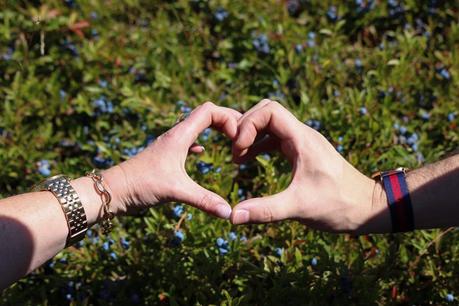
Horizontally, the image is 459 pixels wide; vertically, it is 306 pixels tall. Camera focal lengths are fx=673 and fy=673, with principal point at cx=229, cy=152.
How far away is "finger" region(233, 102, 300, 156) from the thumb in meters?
0.26

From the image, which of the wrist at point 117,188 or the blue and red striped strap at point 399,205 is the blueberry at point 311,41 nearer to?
the blue and red striped strap at point 399,205

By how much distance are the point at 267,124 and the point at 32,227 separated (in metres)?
0.78

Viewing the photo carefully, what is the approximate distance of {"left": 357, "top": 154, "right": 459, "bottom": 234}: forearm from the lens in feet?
6.77

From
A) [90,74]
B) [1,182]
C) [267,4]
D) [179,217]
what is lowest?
[1,182]

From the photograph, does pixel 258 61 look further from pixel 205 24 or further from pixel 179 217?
pixel 179 217

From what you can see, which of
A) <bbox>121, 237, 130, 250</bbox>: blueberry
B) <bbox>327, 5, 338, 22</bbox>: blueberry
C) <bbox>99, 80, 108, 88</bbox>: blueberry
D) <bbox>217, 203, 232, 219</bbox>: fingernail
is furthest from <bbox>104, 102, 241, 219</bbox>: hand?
<bbox>327, 5, 338, 22</bbox>: blueberry

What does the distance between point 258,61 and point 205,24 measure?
0.52m

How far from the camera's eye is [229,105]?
344 centimetres

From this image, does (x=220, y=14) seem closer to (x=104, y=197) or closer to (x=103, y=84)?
(x=103, y=84)

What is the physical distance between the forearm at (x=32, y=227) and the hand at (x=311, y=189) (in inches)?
18.9

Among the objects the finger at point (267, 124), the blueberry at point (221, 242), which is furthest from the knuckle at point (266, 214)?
the blueberry at point (221, 242)

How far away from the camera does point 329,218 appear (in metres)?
2.05

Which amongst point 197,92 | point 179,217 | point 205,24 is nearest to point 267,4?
point 205,24

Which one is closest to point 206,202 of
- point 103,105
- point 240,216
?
point 240,216
